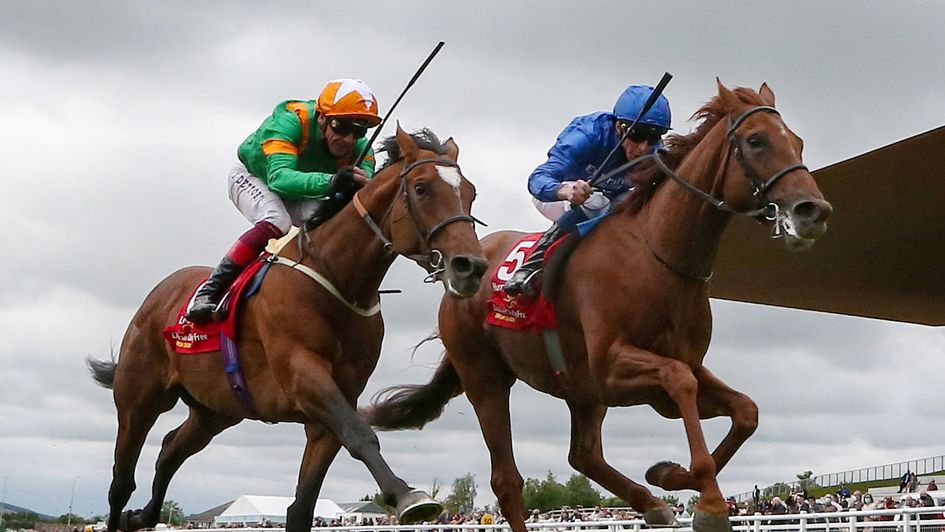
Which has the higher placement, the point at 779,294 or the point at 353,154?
the point at 779,294

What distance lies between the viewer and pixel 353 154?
740 centimetres

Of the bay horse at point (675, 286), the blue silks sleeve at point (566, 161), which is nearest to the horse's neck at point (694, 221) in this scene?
the bay horse at point (675, 286)

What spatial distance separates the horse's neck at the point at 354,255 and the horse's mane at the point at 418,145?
138 mm

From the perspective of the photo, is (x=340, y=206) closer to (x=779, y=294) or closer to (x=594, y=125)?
(x=594, y=125)

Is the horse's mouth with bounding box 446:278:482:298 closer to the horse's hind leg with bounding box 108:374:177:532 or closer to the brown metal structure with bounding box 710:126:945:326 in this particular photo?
the horse's hind leg with bounding box 108:374:177:532

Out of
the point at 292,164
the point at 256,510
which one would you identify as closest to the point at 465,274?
the point at 292,164

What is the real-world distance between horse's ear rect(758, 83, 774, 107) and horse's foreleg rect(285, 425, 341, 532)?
2949mm

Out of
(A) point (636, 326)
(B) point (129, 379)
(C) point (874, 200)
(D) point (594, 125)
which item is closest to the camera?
(A) point (636, 326)

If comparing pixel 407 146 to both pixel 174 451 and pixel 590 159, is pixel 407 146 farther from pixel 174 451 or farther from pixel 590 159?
pixel 174 451

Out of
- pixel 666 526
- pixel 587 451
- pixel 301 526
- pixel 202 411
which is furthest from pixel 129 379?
pixel 666 526

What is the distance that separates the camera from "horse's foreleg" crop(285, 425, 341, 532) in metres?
6.88

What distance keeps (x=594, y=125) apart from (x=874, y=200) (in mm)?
5079

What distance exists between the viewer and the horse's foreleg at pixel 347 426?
17.7ft

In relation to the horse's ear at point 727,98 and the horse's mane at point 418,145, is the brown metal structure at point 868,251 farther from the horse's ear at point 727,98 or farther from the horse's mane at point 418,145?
the horse's mane at point 418,145
